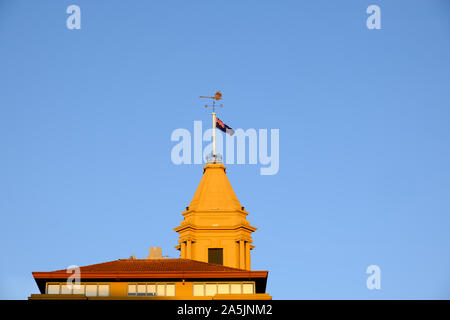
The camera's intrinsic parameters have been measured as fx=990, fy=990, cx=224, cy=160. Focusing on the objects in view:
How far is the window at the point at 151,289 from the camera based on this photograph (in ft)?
258

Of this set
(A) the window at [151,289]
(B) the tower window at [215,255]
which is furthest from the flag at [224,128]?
(A) the window at [151,289]

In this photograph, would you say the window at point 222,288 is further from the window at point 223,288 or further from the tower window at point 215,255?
the tower window at point 215,255

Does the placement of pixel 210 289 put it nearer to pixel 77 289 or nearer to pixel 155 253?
pixel 77 289

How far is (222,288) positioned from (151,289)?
223 inches

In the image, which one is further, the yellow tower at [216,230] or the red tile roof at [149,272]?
the yellow tower at [216,230]

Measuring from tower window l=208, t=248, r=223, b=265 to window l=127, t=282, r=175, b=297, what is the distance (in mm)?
33865

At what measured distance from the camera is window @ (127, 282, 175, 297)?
78562 millimetres

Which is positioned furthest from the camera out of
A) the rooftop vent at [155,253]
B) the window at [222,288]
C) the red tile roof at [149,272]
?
the rooftop vent at [155,253]

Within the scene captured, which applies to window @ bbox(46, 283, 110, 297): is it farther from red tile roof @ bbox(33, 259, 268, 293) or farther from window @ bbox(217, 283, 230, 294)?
window @ bbox(217, 283, 230, 294)

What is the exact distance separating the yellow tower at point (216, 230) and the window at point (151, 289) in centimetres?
3247

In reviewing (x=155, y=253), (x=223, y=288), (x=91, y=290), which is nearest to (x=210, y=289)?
(x=223, y=288)

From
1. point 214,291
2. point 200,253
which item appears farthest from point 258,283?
point 200,253
